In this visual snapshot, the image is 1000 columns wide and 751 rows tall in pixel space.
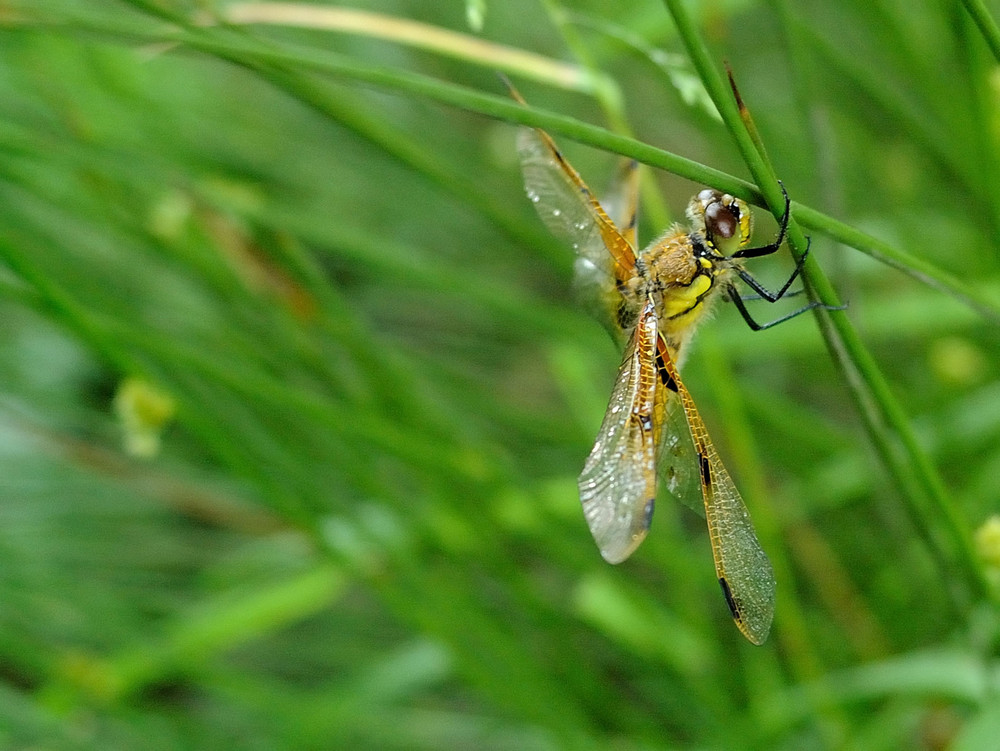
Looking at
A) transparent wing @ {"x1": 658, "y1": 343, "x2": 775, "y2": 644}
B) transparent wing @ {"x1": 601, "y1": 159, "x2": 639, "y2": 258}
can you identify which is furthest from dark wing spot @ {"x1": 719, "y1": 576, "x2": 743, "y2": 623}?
transparent wing @ {"x1": 601, "y1": 159, "x2": 639, "y2": 258}

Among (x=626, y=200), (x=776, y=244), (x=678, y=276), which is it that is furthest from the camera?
(x=626, y=200)

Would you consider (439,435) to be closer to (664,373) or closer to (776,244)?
(664,373)

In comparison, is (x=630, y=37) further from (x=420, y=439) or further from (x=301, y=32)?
(x=301, y=32)

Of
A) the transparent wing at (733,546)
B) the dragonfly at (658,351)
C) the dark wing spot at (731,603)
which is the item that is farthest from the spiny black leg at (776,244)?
the dark wing spot at (731,603)

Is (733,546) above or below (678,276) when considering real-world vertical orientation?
below

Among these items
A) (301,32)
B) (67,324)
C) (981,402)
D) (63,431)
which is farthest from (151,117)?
(981,402)

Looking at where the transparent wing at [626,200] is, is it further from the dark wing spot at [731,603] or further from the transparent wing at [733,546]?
the dark wing spot at [731,603]

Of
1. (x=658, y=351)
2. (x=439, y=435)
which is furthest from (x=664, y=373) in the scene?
(x=439, y=435)

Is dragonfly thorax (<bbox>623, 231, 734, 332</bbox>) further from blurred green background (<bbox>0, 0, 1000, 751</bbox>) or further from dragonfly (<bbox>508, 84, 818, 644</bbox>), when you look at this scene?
blurred green background (<bbox>0, 0, 1000, 751</bbox>)
